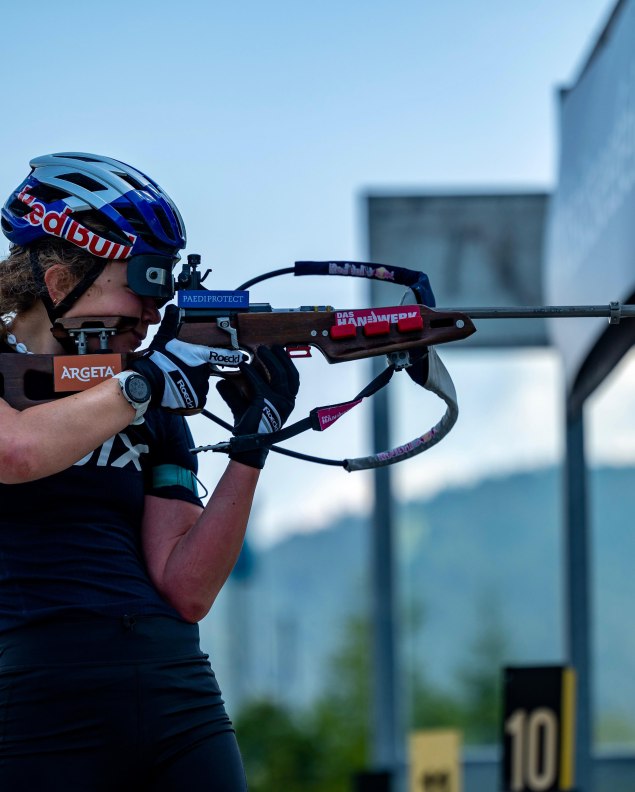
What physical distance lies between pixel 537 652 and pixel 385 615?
100 metres

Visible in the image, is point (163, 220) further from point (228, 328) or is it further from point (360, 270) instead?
point (360, 270)

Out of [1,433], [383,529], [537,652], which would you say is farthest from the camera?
[537,652]

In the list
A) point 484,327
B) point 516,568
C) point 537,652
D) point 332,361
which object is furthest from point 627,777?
point 516,568

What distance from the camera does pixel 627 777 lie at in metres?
10.8

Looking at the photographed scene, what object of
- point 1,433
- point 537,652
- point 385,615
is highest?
point 1,433

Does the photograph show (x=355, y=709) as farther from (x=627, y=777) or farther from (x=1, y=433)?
(x=1, y=433)

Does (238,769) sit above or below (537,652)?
above

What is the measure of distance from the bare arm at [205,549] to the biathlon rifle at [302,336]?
9cm

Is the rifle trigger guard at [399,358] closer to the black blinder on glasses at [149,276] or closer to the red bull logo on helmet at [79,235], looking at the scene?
the black blinder on glasses at [149,276]

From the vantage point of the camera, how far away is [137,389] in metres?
2.78

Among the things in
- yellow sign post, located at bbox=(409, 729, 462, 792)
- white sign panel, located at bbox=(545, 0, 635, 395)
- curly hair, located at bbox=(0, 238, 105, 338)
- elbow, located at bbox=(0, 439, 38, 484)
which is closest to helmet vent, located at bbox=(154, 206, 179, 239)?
curly hair, located at bbox=(0, 238, 105, 338)

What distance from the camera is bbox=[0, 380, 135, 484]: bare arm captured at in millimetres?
2695

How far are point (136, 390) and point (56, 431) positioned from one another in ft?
0.58

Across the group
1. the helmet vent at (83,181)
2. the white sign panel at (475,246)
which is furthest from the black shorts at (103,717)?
the white sign panel at (475,246)
